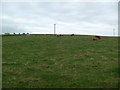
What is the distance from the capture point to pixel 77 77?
14445 mm

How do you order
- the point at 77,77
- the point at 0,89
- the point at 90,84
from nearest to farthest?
the point at 0,89 < the point at 90,84 < the point at 77,77

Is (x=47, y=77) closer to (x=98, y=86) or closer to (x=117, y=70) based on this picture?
(x=98, y=86)

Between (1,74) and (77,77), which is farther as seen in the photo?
(1,74)

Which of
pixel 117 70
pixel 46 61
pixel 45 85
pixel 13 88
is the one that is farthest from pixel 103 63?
pixel 13 88

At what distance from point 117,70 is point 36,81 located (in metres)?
5.75

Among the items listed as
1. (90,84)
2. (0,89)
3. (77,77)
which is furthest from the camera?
(77,77)

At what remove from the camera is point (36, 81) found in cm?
1368

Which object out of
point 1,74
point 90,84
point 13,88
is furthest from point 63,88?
point 1,74

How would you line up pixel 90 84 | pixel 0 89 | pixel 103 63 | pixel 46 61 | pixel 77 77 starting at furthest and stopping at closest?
pixel 46 61 → pixel 103 63 → pixel 77 77 → pixel 90 84 → pixel 0 89

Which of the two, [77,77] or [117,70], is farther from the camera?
[117,70]

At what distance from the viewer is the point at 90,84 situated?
1293cm

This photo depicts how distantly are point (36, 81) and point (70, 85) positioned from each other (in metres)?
2.14

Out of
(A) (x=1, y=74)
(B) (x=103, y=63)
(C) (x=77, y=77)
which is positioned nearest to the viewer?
(C) (x=77, y=77)

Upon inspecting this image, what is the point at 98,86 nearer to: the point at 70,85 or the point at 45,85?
the point at 70,85
